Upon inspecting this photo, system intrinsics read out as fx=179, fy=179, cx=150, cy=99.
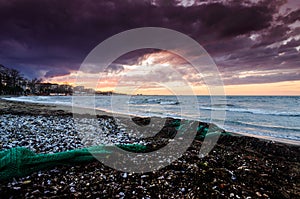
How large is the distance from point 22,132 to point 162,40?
8.13 meters

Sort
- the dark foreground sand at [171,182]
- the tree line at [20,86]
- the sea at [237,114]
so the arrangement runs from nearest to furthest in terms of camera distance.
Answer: the dark foreground sand at [171,182]
the sea at [237,114]
the tree line at [20,86]

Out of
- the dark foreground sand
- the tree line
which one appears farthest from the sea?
the tree line

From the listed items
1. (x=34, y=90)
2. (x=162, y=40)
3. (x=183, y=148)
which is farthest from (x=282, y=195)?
(x=34, y=90)

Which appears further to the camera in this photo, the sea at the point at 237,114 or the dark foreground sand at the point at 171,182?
the sea at the point at 237,114

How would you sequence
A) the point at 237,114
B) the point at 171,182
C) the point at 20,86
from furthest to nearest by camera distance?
the point at 20,86 < the point at 237,114 < the point at 171,182

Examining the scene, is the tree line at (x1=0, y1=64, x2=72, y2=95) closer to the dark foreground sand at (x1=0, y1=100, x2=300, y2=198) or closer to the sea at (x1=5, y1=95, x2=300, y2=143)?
the sea at (x1=5, y1=95, x2=300, y2=143)

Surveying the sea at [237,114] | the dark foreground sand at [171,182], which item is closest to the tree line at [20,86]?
the sea at [237,114]

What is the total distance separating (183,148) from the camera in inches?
230

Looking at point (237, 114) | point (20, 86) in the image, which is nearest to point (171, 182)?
point (237, 114)

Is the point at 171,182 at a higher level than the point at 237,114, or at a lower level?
higher

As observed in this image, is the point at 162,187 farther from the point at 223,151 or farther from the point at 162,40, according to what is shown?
the point at 162,40

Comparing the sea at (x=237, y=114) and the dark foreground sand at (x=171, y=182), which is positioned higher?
the dark foreground sand at (x=171, y=182)

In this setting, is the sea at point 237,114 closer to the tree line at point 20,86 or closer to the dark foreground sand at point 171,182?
the dark foreground sand at point 171,182

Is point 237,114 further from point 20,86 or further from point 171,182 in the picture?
point 20,86
